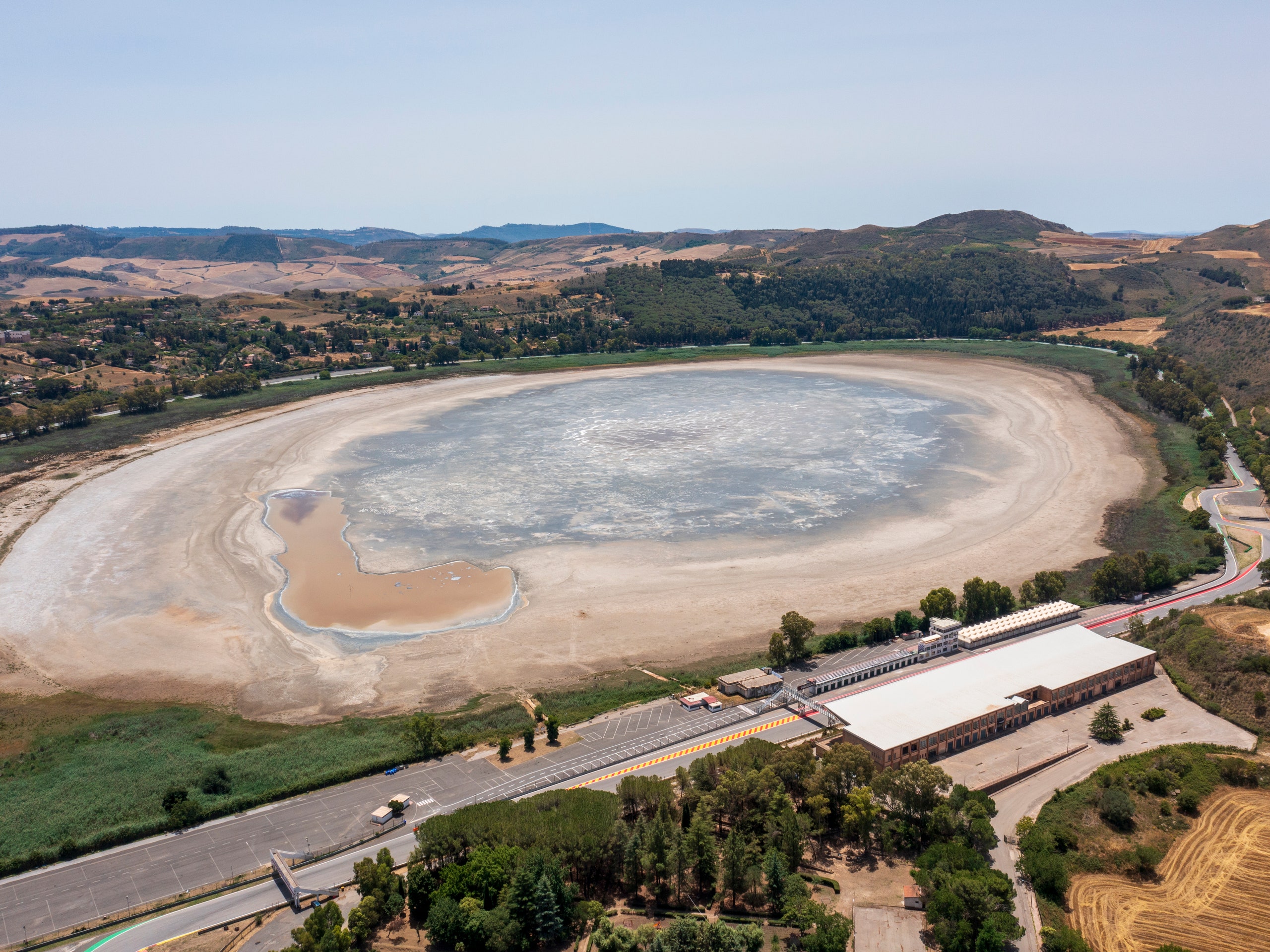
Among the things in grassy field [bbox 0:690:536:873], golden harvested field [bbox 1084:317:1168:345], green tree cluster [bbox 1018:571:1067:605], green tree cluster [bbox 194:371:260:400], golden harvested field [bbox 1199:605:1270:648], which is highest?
golden harvested field [bbox 1084:317:1168:345]

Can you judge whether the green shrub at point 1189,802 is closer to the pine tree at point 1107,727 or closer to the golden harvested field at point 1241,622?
the pine tree at point 1107,727

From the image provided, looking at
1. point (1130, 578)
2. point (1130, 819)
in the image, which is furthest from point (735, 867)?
point (1130, 578)

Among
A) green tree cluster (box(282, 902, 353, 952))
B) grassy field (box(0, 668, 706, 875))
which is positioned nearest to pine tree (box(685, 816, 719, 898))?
green tree cluster (box(282, 902, 353, 952))

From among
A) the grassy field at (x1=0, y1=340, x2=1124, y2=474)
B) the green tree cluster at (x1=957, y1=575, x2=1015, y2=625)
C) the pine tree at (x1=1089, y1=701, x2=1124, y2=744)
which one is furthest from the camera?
the grassy field at (x1=0, y1=340, x2=1124, y2=474)

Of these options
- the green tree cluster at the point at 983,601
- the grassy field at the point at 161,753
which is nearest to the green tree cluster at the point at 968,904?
the grassy field at the point at 161,753

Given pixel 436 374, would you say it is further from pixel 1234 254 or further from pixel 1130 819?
pixel 1234 254

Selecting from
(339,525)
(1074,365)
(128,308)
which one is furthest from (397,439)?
(1074,365)

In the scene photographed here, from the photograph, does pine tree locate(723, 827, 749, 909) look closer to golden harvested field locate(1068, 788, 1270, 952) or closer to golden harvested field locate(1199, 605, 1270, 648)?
golden harvested field locate(1068, 788, 1270, 952)
